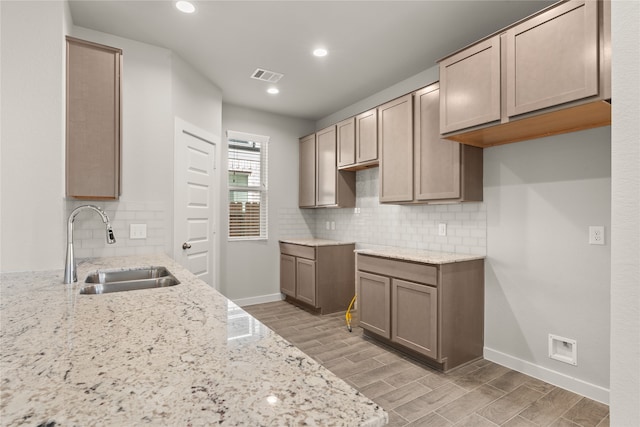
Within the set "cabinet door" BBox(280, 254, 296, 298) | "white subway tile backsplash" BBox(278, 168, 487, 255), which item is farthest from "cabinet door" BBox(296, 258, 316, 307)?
"white subway tile backsplash" BBox(278, 168, 487, 255)

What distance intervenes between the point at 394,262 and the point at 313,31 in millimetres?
2223

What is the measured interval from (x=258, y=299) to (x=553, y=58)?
4.38m

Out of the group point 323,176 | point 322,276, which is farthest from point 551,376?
point 323,176

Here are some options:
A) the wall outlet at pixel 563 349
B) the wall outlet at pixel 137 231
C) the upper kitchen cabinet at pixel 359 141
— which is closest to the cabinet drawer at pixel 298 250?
the upper kitchen cabinet at pixel 359 141

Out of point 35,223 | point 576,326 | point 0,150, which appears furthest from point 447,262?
point 0,150

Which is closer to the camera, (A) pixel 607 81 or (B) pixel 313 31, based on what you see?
(A) pixel 607 81

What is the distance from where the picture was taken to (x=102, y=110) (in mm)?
2395

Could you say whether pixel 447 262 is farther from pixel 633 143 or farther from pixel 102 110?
pixel 102 110

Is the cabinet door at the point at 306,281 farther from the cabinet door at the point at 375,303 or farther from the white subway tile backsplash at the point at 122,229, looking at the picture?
the white subway tile backsplash at the point at 122,229

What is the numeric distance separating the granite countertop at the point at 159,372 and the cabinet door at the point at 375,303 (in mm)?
2296

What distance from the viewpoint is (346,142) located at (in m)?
4.31

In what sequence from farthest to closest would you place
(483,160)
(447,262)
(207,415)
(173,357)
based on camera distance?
1. (483,160)
2. (447,262)
3. (173,357)
4. (207,415)

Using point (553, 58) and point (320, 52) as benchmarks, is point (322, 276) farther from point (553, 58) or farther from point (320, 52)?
point (553, 58)

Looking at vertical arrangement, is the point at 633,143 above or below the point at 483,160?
below
